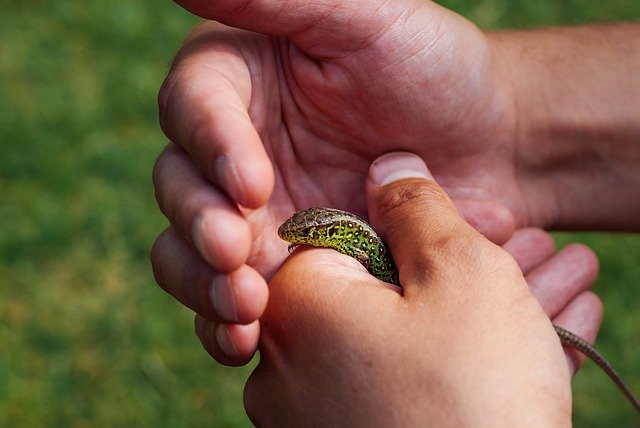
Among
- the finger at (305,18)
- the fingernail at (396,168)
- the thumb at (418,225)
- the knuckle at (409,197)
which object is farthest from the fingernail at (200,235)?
the fingernail at (396,168)

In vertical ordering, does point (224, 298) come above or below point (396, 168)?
above

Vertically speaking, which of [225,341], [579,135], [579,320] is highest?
[225,341]

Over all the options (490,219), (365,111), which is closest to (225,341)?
(365,111)

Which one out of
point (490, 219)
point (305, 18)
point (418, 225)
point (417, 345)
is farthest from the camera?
point (490, 219)

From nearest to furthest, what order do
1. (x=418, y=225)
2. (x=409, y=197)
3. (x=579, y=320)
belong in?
(x=418, y=225) < (x=409, y=197) < (x=579, y=320)

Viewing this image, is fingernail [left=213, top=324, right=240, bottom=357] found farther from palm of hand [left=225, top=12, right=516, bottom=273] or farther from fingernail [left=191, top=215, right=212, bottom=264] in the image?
palm of hand [left=225, top=12, right=516, bottom=273]

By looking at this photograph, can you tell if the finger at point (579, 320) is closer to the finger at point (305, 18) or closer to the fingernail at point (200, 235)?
the finger at point (305, 18)

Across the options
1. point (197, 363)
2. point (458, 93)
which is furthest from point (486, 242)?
point (197, 363)

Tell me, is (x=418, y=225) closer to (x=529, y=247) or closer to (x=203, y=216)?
(x=203, y=216)
